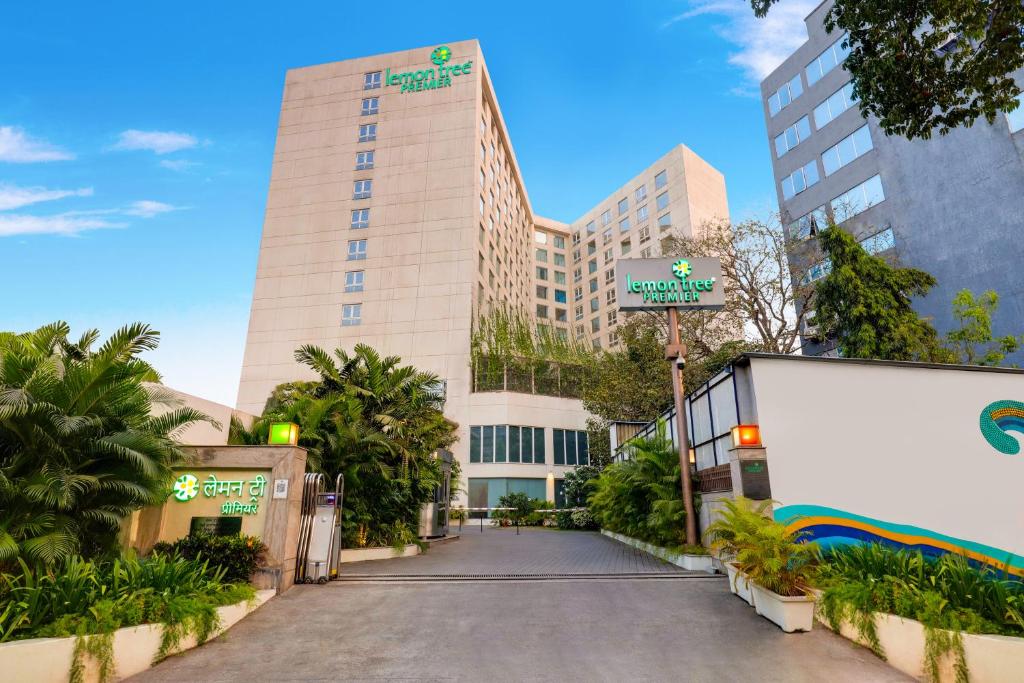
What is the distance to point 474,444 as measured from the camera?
1447 inches

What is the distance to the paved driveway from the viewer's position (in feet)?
20.1

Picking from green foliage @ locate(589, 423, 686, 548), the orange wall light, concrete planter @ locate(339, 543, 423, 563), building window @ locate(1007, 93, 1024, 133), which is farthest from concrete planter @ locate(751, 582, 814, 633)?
building window @ locate(1007, 93, 1024, 133)

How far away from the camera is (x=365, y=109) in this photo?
155 ft

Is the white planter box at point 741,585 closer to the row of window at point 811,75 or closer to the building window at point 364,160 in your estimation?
the row of window at point 811,75

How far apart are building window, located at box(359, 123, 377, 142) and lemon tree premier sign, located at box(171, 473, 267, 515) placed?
40.9m

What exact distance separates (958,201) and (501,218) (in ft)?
114

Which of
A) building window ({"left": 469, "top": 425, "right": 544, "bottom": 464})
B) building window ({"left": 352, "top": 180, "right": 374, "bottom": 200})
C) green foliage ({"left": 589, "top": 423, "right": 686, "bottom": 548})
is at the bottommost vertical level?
green foliage ({"left": 589, "top": 423, "right": 686, "bottom": 548})

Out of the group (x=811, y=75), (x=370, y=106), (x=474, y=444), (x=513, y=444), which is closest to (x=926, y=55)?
(x=811, y=75)

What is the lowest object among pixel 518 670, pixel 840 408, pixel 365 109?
pixel 518 670

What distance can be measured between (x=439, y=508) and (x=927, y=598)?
59.8ft

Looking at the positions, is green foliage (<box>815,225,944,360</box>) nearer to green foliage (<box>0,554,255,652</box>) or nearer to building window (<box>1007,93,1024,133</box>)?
building window (<box>1007,93,1024,133</box>)

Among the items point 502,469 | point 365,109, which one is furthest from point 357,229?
point 502,469

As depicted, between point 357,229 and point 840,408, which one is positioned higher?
point 357,229

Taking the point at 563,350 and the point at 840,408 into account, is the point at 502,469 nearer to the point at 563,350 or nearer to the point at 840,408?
the point at 563,350
